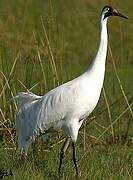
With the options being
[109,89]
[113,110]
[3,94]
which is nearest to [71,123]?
[3,94]

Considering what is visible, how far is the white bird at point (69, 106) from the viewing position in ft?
21.6

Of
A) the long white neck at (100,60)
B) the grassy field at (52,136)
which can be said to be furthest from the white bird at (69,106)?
the grassy field at (52,136)

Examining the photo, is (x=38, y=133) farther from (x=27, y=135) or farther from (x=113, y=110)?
(x=113, y=110)

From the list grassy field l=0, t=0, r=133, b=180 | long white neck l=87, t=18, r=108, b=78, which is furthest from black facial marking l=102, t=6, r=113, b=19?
grassy field l=0, t=0, r=133, b=180

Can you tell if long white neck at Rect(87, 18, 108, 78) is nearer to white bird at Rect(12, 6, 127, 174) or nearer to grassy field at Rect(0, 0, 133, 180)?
white bird at Rect(12, 6, 127, 174)

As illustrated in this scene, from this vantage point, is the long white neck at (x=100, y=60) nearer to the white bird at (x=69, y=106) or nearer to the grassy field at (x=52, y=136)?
the white bird at (x=69, y=106)

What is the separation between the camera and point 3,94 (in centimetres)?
808

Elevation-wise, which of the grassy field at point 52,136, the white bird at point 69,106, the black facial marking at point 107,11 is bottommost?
the grassy field at point 52,136

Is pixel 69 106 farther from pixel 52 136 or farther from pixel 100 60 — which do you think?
pixel 52 136

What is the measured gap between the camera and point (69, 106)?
262 inches

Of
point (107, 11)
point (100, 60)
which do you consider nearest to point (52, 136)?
point (100, 60)

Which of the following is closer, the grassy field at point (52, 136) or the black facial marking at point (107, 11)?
the grassy field at point (52, 136)

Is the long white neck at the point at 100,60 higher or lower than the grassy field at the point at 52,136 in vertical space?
higher

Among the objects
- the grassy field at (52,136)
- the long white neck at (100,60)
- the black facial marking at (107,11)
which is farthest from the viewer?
the black facial marking at (107,11)
